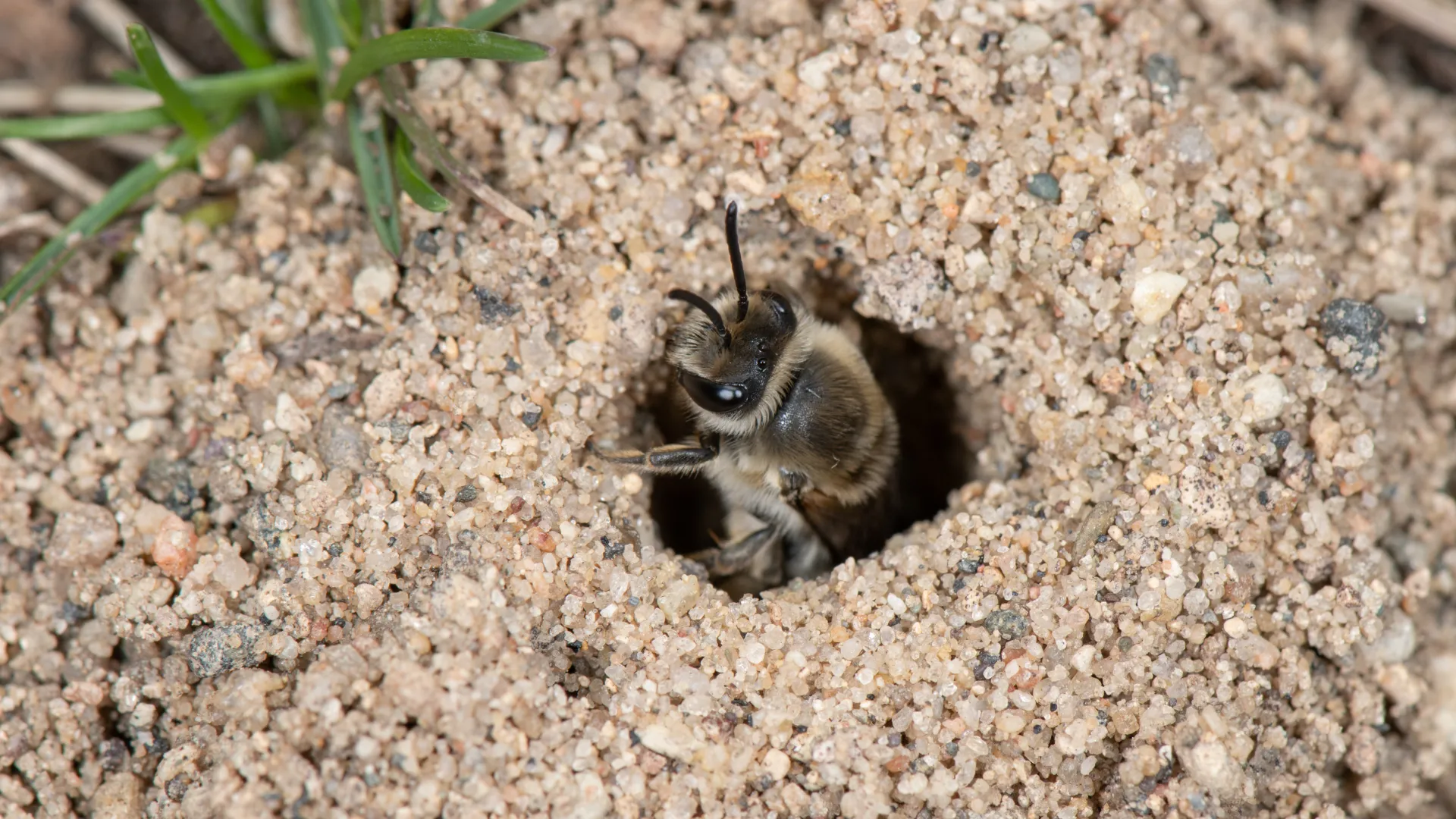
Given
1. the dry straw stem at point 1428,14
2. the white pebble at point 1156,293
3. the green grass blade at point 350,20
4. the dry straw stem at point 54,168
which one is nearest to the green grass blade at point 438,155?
the green grass blade at point 350,20

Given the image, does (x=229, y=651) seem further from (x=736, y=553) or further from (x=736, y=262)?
(x=736, y=262)

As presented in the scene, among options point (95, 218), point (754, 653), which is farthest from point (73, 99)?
point (754, 653)

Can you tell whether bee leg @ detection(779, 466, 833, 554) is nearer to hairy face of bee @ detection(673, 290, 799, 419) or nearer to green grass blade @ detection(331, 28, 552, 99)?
hairy face of bee @ detection(673, 290, 799, 419)

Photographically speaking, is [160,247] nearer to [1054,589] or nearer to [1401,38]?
[1054,589]

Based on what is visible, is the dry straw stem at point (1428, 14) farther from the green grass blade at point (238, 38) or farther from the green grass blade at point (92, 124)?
the green grass blade at point (92, 124)

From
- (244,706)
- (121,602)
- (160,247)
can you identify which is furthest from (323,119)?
(244,706)

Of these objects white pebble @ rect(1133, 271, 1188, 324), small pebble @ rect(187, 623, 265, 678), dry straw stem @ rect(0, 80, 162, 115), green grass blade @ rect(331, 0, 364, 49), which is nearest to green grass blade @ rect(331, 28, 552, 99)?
green grass blade @ rect(331, 0, 364, 49)
